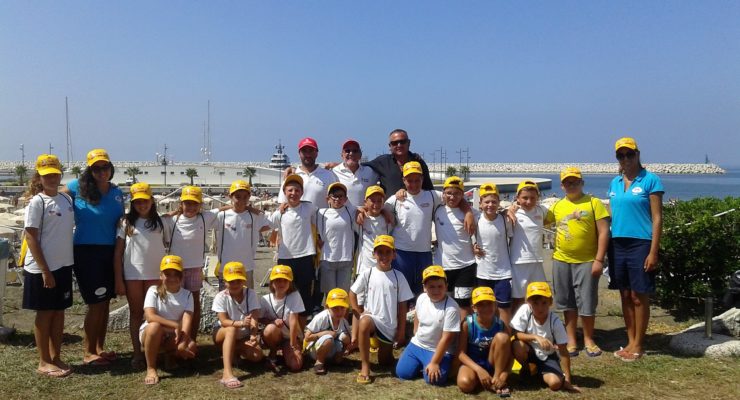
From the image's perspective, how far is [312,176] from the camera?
20.0 ft

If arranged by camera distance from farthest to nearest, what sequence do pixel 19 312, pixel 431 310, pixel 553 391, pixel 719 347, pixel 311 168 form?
pixel 19 312 → pixel 311 168 → pixel 719 347 → pixel 431 310 → pixel 553 391

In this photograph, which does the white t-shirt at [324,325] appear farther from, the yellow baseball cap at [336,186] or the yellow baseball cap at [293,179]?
the yellow baseball cap at [293,179]

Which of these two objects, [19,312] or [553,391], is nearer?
[553,391]

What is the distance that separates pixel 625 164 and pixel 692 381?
2.00 m

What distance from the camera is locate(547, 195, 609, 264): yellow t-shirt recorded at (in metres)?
5.28

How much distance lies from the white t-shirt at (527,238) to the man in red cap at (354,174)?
5.68 ft

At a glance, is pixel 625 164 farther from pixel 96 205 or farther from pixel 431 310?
pixel 96 205

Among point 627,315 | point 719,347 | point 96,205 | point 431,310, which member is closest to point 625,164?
point 627,315

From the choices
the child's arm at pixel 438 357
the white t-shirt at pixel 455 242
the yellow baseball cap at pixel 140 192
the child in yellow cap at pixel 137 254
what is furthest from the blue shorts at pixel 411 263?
the yellow baseball cap at pixel 140 192

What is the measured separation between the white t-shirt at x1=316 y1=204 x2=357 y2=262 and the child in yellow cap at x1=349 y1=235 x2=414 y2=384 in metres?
0.54

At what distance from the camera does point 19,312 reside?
715cm

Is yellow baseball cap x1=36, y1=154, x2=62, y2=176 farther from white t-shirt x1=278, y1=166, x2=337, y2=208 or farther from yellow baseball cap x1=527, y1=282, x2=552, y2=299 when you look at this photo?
yellow baseball cap x1=527, y1=282, x2=552, y2=299

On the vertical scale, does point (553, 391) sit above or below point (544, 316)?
below

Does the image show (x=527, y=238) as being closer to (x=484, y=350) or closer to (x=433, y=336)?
(x=484, y=350)
